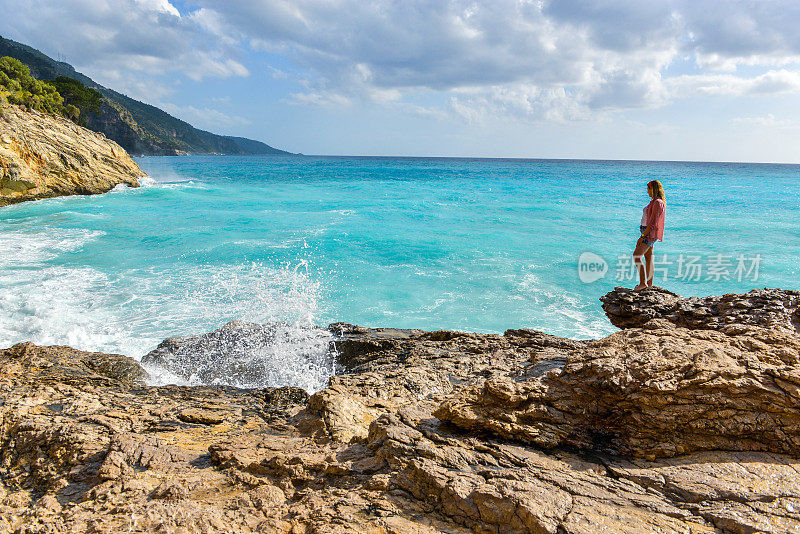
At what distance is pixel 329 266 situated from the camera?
1355 centimetres

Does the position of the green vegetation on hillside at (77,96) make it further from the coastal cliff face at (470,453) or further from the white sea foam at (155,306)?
the coastal cliff face at (470,453)

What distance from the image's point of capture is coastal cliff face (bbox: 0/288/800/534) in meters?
2.43

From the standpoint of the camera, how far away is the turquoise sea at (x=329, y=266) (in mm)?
8930

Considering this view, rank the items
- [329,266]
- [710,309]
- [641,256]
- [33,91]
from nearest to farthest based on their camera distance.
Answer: [710,309] → [641,256] → [329,266] → [33,91]

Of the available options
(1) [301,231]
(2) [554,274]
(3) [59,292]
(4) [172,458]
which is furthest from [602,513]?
(1) [301,231]

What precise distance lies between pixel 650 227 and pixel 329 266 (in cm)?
937

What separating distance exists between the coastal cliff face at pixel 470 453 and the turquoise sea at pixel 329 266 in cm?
266

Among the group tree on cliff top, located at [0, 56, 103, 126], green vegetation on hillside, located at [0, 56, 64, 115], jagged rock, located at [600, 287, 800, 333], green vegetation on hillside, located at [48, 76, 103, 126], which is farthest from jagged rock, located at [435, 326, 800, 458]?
green vegetation on hillside, located at [48, 76, 103, 126]

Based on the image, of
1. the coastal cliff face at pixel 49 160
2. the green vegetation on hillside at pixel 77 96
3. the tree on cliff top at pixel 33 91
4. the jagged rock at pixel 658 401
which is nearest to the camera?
the jagged rock at pixel 658 401

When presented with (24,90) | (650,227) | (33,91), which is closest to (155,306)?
(650,227)

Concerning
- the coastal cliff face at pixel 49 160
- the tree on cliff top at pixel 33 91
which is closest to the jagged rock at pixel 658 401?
the coastal cliff face at pixel 49 160

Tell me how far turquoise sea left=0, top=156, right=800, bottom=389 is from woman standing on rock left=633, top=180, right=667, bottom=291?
182 cm

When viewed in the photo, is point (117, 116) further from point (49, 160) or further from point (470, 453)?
point (470, 453)

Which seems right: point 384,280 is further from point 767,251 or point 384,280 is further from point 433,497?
point 767,251
